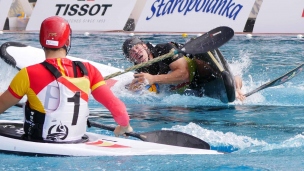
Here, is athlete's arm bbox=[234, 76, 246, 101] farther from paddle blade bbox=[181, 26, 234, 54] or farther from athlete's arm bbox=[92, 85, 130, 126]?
athlete's arm bbox=[92, 85, 130, 126]

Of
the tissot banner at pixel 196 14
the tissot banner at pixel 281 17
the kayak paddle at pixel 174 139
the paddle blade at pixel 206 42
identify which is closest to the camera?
the kayak paddle at pixel 174 139

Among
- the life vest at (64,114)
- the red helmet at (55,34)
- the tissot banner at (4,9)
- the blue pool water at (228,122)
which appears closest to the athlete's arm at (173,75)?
the blue pool water at (228,122)

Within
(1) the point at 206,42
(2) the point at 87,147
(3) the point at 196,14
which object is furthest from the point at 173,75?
(3) the point at 196,14

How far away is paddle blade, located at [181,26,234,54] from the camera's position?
23.9ft

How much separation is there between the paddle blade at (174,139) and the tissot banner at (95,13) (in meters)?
10.00

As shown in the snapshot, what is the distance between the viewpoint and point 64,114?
4.61 metres

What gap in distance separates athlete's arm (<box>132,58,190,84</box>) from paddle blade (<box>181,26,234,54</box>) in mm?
600

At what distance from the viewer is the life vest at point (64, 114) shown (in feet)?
14.9

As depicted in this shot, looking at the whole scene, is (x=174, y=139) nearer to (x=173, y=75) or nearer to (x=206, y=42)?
(x=206, y=42)

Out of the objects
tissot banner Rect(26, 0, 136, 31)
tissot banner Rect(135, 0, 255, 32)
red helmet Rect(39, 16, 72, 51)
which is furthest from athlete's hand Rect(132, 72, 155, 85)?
tissot banner Rect(26, 0, 136, 31)

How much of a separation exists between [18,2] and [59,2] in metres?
1.43

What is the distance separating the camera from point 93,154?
478cm

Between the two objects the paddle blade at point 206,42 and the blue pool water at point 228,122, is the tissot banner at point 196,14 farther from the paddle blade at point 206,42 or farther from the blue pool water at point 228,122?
the paddle blade at point 206,42

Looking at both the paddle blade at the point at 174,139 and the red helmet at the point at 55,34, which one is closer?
the red helmet at the point at 55,34
